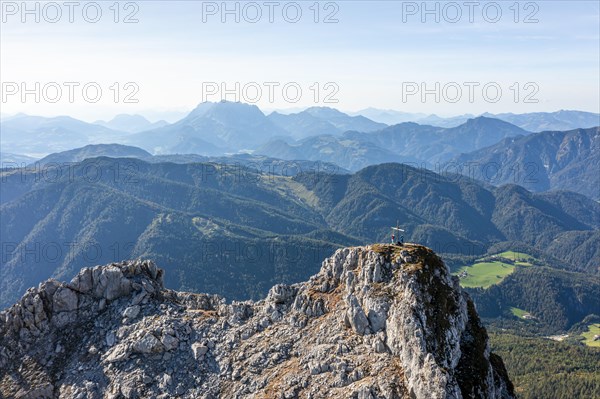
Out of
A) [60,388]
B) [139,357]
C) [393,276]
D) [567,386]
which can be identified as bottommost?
[567,386]

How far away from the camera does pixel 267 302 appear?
6138 cm

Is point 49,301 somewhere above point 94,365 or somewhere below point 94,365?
above

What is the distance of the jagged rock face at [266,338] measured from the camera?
4603 centimetres

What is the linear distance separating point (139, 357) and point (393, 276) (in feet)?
112

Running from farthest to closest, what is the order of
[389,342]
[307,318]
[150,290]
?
[150,290] → [307,318] → [389,342]

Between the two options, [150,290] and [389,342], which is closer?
[389,342]

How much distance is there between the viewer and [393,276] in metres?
52.0

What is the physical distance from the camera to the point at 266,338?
184 ft

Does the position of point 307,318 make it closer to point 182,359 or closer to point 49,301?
point 182,359

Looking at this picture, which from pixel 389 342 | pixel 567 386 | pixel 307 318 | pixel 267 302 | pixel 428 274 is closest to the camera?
pixel 389 342

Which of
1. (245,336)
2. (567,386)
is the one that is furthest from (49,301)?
(567,386)

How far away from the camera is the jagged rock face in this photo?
1812 inches

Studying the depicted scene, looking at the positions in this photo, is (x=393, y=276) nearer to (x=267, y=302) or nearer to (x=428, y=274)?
(x=428, y=274)

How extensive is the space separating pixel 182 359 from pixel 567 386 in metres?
186
